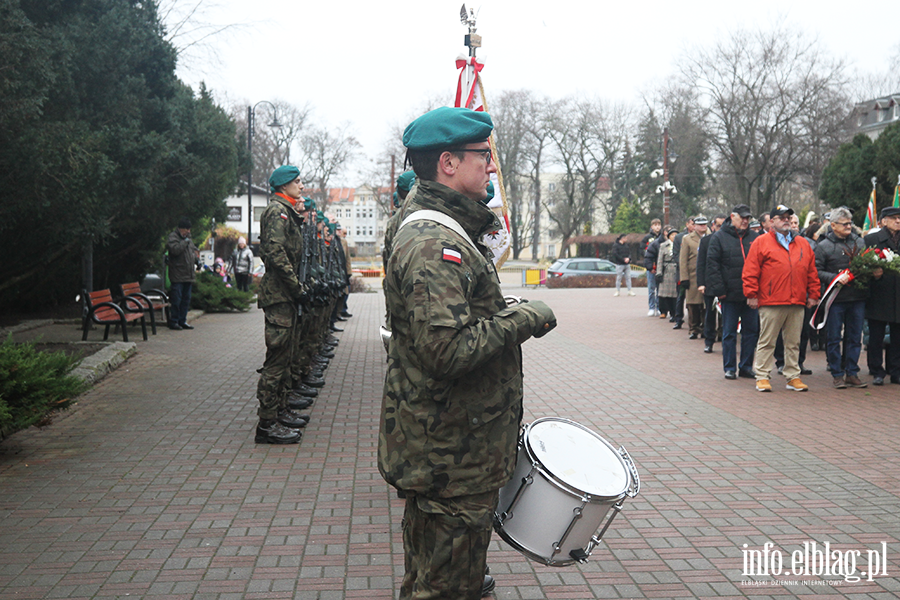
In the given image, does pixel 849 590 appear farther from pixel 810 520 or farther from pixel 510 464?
pixel 510 464

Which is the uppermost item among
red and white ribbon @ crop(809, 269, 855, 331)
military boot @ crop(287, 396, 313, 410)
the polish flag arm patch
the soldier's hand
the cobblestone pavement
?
the polish flag arm patch

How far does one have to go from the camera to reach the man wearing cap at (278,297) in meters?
6.33

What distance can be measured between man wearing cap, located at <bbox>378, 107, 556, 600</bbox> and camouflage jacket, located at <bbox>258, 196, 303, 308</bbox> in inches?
152

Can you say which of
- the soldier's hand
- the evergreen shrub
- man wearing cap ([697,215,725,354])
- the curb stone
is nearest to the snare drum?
the soldier's hand

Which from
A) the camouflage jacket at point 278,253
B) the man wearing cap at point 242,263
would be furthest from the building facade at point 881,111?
the camouflage jacket at point 278,253

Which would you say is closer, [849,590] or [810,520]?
[849,590]

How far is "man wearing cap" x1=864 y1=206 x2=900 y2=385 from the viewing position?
29.8ft

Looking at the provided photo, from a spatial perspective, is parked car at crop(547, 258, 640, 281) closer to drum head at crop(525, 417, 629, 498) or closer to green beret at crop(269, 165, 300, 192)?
green beret at crop(269, 165, 300, 192)

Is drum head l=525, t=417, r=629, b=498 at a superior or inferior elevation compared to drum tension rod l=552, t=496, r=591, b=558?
superior

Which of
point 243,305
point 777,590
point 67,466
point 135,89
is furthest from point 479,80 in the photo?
point 243,305

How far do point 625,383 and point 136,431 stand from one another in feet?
18.3

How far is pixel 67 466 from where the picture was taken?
5.88 meters

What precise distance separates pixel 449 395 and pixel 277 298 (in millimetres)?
4162

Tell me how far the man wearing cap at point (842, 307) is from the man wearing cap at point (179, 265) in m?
10.7
